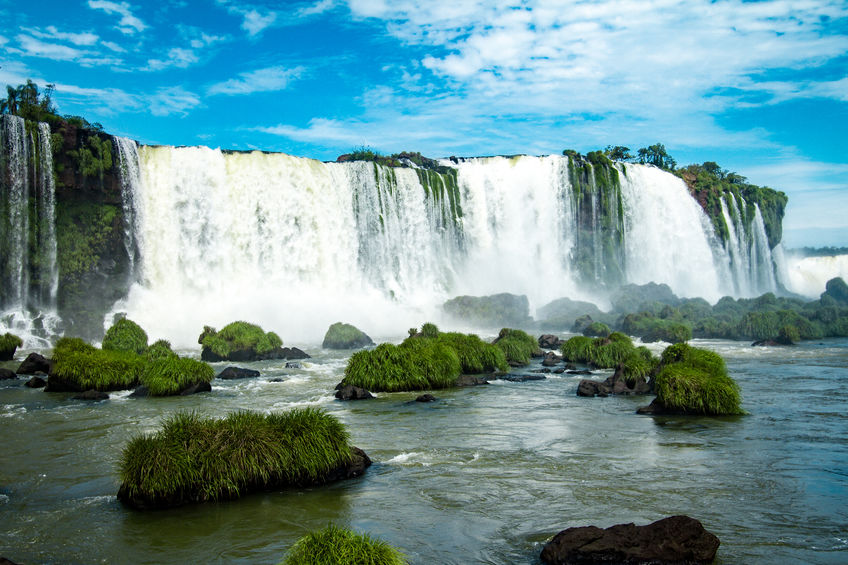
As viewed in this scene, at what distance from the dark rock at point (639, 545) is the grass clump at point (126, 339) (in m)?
21.8

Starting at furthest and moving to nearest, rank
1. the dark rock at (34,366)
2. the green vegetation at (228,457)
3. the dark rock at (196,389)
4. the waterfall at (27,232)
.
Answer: the waterfall at (27,232)
the dark rock at (34,366)
the dark rock at (196,389)
the green vegetation at (228,457)

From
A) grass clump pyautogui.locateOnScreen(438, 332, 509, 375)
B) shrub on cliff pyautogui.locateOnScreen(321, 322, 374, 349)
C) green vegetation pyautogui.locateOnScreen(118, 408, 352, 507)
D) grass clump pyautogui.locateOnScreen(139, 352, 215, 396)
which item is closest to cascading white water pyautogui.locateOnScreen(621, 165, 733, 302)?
shrub on cliff pyautogui.locateOnScreen(321, 322, 374, 349)

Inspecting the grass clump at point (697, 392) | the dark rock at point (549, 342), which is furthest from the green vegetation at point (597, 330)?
the grass clump at point (697, 392)

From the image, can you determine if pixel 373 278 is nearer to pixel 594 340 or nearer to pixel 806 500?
pixel 594 340

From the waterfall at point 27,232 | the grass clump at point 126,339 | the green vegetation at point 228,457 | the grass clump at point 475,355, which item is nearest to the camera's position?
the green vegetation at point 228,457

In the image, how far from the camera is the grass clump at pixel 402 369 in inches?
779

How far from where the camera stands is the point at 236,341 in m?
28.5

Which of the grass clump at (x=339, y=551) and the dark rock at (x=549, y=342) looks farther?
the dark rock at (x=549, y=342)

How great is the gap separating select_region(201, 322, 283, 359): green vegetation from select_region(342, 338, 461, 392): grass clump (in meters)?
9.17

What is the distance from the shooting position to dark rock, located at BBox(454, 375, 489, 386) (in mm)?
20922

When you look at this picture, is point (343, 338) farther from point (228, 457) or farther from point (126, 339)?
point (228, 457)

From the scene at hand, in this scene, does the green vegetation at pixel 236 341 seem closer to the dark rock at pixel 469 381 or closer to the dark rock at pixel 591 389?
the dark rock at pixel 469 381

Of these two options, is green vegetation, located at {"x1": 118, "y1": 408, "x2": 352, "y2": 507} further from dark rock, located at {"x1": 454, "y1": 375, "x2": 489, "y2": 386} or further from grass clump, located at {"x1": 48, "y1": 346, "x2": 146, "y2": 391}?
grass clump, located at {"x1": 48, "y1": 346, "x2": 146, "y2": 391}

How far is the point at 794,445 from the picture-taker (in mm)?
12719
